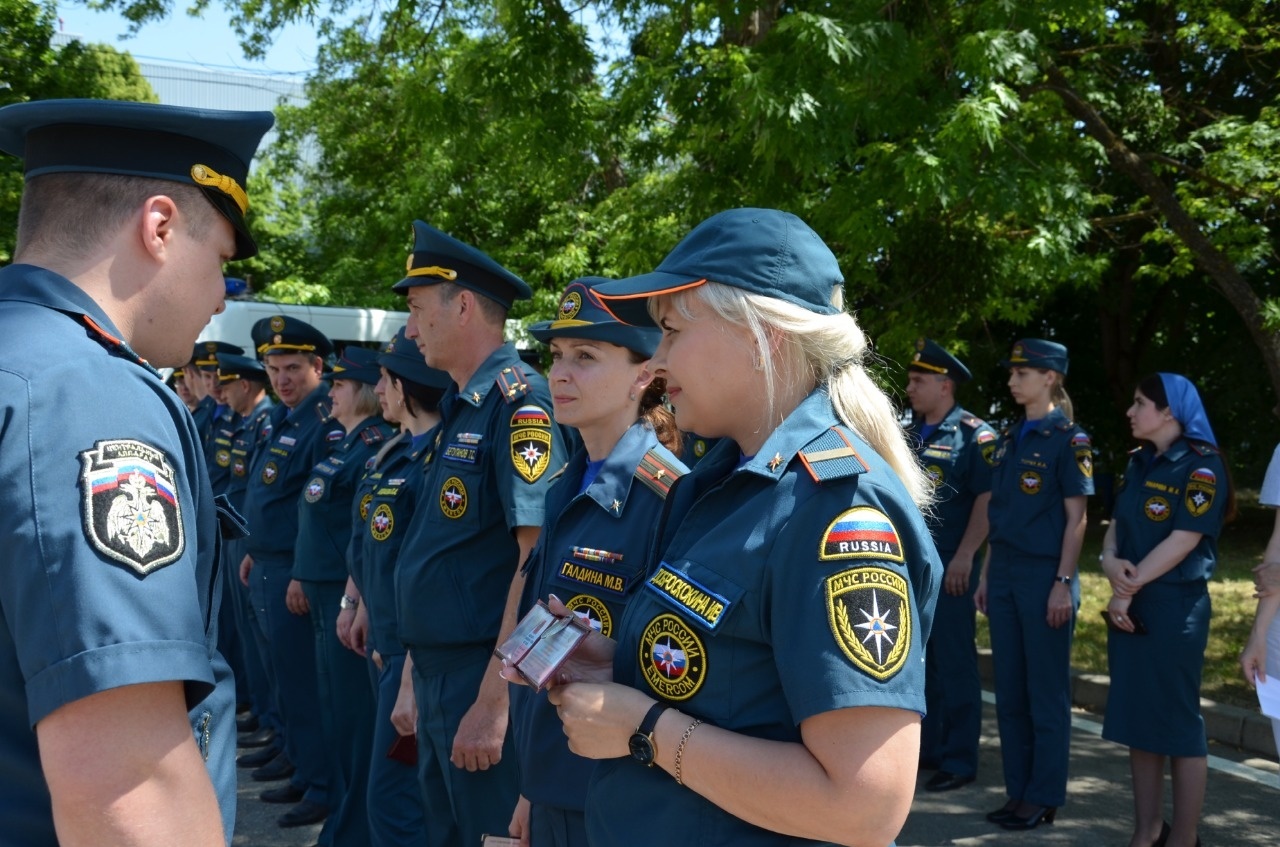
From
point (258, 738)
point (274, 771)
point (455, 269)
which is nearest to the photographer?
point (455, 269)

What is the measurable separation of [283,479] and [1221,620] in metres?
7.84

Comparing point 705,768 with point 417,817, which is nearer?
point 705,768

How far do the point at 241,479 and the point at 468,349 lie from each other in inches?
173

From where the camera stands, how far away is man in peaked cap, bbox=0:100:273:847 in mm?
1375

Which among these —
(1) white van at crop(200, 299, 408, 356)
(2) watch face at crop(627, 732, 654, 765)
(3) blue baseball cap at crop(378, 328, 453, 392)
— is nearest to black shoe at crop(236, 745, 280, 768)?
(3) blue baseball cap at crop(378, 328, 453, 392)

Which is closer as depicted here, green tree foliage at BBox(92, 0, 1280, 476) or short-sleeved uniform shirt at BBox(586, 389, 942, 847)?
short-sleeved uniform shirt at BBox(586, 389, 942, 847)

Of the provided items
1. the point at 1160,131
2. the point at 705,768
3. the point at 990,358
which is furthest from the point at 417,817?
the point at 990,358

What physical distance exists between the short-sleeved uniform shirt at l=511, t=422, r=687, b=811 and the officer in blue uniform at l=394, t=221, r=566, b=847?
0.65m

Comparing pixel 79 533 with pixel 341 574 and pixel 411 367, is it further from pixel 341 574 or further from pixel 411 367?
pixel 341 574

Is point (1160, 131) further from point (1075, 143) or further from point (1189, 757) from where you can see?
point (1189, 757)

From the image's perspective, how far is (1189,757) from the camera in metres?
5.12

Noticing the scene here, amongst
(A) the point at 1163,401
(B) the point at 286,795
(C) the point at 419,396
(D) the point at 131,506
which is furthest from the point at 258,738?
(D) the point at 131,506

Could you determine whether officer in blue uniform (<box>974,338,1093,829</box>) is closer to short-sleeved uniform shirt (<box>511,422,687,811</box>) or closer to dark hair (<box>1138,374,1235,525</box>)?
dark hair (<box>1138,374,1235,525</box>)

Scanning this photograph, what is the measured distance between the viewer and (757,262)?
2.01 metres
